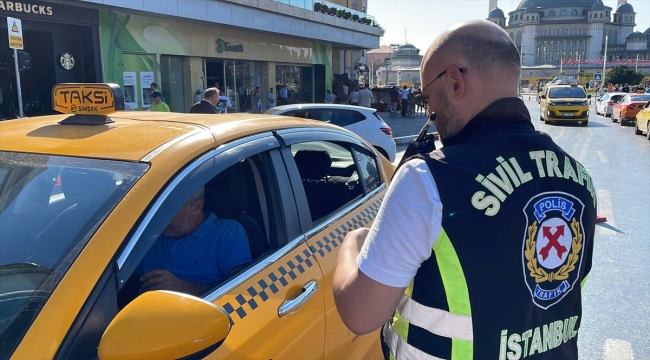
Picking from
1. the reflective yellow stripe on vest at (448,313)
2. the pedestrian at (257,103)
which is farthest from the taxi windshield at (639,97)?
the reflective yellow stripe on vest at (448,313)

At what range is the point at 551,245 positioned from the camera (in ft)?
4.66

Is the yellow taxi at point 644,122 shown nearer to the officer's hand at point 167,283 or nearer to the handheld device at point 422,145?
the handheld device at point 422,145

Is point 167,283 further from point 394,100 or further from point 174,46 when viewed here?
point 394,100

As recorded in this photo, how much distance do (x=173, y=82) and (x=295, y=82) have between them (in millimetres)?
10187

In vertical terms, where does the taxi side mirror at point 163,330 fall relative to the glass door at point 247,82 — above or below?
below

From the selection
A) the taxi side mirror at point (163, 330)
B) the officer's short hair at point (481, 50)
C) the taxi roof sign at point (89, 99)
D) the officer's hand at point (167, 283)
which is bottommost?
the officer's hand at point (167, 283)

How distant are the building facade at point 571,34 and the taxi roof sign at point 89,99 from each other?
14599 centimetres

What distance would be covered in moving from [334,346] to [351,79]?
3251 cm

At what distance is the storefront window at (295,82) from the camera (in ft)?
84.4

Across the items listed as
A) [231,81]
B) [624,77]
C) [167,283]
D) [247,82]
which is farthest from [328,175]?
[624,77]

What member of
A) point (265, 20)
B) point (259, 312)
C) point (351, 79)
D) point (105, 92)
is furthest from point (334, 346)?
point (351, 79)

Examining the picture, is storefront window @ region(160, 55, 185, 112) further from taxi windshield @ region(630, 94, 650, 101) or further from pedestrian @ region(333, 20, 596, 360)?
taxi windshield @ region(630, 94, 650, 101)

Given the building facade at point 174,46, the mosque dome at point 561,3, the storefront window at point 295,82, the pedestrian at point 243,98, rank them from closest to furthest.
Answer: the building facade at point 174,46 < the pedestrian at point 243,98 < the storefront window at point 295,82 < the mosque dome at point 561,3

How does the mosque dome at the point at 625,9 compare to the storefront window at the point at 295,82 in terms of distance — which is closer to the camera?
the storefront window at the point at 295,82
